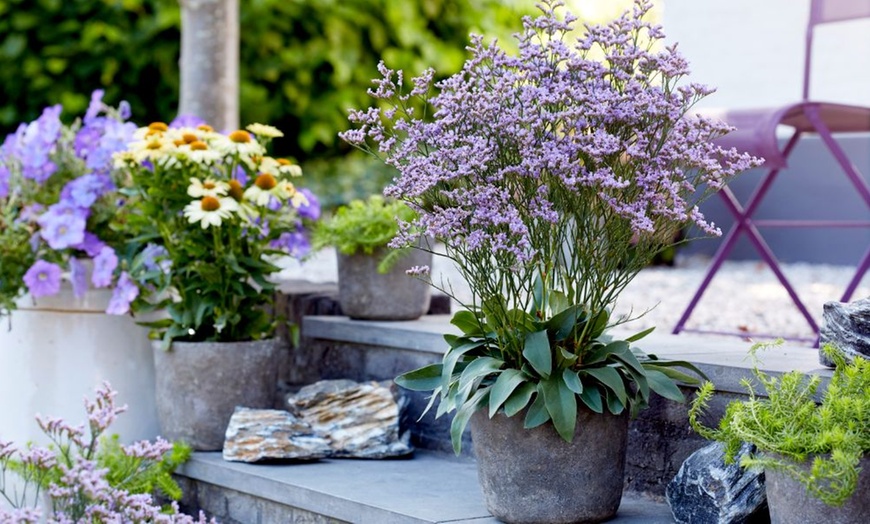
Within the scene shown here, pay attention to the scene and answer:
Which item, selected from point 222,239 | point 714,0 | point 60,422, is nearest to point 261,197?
point 222,239

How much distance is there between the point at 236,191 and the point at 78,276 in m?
0.47

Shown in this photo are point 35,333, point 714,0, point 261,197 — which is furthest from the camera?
point 714,0

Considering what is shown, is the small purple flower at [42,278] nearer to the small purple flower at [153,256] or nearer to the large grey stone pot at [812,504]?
the small purple flower at [153,256]

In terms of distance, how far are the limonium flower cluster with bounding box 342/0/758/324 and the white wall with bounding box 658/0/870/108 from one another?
3254 mm

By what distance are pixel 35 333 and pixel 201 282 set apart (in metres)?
0.50

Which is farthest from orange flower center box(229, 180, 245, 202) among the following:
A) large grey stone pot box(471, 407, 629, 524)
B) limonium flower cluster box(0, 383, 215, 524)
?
large grey stone pot box(471, 407, 629, 524)

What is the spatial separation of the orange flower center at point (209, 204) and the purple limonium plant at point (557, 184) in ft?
2.18

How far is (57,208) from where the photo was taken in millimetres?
2914

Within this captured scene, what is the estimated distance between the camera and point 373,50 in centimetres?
640

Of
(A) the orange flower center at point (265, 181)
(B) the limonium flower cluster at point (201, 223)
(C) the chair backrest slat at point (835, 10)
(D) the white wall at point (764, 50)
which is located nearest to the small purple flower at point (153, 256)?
(B) the limonium flower cluster at point (201, 223)

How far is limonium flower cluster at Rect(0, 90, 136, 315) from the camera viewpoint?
2.91 m

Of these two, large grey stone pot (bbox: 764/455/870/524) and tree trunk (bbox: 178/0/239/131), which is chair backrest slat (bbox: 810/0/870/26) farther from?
large grey stone pot (bbox: 764/455/870/524)

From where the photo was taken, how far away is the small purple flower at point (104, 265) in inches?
114

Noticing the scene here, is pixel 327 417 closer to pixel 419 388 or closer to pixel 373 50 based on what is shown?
pixel 419 388
